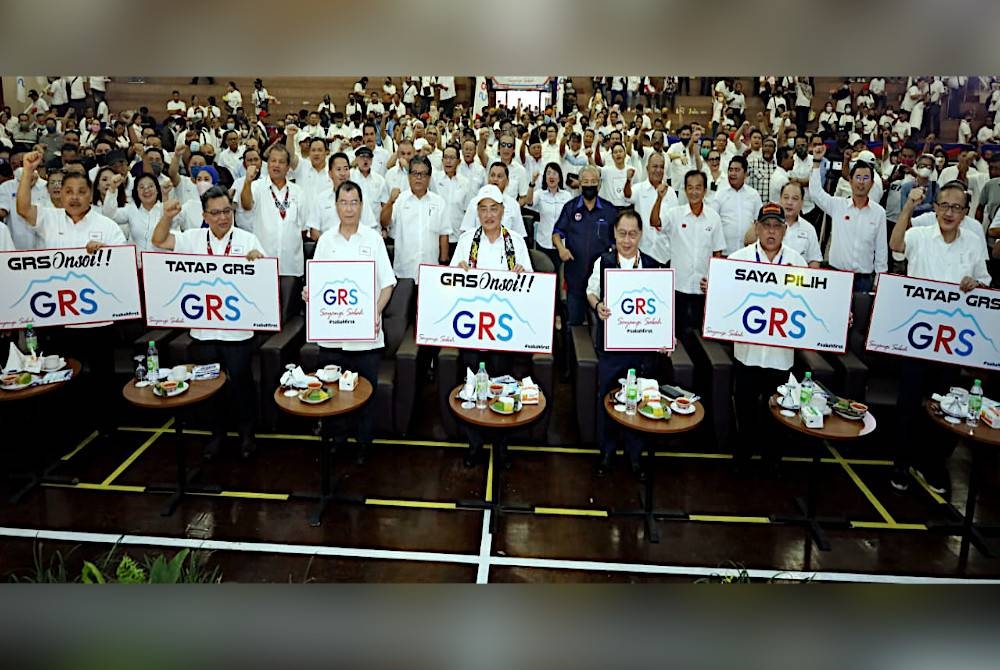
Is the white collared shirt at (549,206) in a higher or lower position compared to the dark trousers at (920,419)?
higher

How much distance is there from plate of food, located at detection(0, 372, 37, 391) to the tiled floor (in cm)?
90

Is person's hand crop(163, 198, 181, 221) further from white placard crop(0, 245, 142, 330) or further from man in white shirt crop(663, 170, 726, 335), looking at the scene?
man in white shirt crop(663, 170, 726, 335)

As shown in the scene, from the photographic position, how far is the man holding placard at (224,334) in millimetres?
6160

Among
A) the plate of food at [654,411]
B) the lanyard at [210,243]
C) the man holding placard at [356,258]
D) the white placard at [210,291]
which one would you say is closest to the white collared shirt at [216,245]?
the lanyard at [210,243]

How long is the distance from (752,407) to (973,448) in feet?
5.20

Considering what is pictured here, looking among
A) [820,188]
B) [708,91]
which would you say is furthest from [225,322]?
[708,91]

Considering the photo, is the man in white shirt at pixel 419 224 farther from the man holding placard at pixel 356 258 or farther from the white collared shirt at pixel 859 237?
the white collared shirt at pixel 859 237

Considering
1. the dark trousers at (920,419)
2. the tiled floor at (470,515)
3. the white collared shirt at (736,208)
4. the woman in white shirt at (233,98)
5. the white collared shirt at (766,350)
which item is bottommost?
the tiled floor at (470,515)

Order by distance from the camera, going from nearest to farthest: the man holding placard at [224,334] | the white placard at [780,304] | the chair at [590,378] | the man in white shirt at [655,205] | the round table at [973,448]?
the round table at [973,448] → the white placard at [780,304] → the man holding placard at [224,334] → the chair at [590,378] → the man in white shirt at [655,205]

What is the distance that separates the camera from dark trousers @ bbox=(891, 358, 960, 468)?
6.12 meters

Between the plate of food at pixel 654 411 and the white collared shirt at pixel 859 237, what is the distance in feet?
11.0

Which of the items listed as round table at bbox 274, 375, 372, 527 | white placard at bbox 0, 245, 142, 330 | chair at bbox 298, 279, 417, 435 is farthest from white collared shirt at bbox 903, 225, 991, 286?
white placard at bbox 0, 245, 142, 330

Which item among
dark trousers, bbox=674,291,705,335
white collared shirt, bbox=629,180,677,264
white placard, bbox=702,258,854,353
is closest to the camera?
white placard, bbox=702,258,854,353

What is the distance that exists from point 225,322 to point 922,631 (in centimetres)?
601
